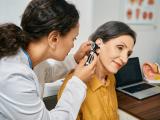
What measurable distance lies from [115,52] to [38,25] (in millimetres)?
483

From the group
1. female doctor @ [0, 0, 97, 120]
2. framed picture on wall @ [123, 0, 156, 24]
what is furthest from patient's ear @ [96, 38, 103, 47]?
framed picture on wall @ [123, 0, 156, 24]

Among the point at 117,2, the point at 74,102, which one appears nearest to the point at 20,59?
the point at 74,102

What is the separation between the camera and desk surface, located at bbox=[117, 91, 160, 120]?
134cm

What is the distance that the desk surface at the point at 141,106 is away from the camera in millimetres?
1341

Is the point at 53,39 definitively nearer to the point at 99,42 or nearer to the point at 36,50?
the point at 36,50

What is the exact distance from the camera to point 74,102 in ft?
2.96

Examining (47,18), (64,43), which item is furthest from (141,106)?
(47,18)

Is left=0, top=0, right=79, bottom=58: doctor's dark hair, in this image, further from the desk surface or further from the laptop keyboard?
the laptop keyboard

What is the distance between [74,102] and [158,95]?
0.97m

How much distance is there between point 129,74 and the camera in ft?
6.03

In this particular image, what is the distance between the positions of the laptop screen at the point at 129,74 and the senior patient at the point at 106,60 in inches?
20.5

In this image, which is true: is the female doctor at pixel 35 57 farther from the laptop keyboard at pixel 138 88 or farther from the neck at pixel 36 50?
the laptop keyboard at pixel 138 88

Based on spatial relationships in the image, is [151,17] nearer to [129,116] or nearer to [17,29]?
[129,116]

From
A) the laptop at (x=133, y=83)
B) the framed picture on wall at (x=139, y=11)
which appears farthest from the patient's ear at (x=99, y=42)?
the framed picture on wall at (x=139, y=11)
